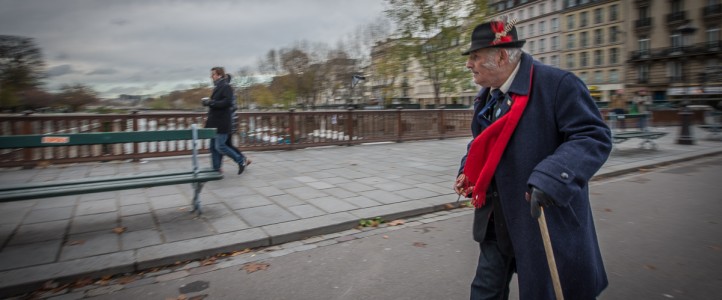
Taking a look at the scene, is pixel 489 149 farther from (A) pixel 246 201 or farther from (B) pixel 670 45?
(B) pixel 670 45

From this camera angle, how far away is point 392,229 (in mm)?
4695

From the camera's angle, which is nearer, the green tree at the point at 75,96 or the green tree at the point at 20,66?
the green tree at the point at 20,66

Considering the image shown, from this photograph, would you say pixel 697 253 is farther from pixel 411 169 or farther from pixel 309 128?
pixel 309 128

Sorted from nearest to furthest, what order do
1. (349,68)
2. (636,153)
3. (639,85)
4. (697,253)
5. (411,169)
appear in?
(697,253) → (411,169) → (636,153) → (349,68) → (639,85)

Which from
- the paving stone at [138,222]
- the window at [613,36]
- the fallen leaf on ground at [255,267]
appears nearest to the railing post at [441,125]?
the paving stone at [138,222]

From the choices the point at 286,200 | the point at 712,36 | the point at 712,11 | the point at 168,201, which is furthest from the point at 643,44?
the point at 168,201

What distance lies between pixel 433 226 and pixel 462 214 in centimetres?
70

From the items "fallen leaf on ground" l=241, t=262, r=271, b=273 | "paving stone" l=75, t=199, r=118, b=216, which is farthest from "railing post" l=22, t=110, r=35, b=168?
"fallen leaf on ground" l=241, t=262, r=271, b=273

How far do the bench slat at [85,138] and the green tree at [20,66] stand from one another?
49.7 feet

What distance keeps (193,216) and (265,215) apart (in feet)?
2.85

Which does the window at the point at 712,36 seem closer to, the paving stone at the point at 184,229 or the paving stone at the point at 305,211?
the paving stone at the point at 305,211

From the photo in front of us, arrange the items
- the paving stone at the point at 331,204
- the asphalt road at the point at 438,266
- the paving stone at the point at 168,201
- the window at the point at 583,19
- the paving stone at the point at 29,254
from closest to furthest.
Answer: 1. the asphalt road at the point at 438,266
2. the paving stone at the point at 29,254
3. the paving stone at the point at 331,204
4. the paving stone at the point at 168,201
5. the window at the point at 583,19

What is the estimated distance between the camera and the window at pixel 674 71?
47.1 m

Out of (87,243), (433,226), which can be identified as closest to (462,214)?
(433,226)
